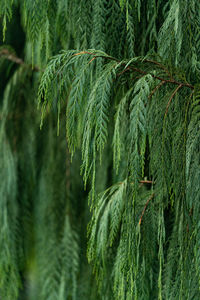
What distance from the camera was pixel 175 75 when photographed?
867 millimetres

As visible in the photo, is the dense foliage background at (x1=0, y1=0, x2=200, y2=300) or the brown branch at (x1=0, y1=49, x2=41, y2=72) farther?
the brown branch at (x1=0, y1=49, x2=41, y2=72)

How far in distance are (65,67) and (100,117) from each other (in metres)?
0.14

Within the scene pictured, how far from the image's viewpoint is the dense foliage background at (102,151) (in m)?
0.82

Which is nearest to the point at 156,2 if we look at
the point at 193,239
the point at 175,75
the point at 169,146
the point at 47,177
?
the point at 175,75

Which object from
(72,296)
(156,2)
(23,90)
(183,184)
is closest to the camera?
(183,184)

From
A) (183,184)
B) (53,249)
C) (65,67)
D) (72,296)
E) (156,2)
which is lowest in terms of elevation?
(72,296)

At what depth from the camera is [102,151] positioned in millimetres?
886

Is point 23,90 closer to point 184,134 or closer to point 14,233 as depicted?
point 14,233

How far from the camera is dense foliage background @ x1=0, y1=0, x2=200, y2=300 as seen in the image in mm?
824

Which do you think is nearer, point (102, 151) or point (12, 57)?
point (102, 151)

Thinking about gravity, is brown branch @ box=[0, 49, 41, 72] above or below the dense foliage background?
above

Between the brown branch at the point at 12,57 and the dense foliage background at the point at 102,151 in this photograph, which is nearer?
the dense foliage background at the point at 102,151

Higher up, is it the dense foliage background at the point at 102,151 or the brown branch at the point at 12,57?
the brown branch at the point at 12,57

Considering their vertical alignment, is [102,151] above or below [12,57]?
below
